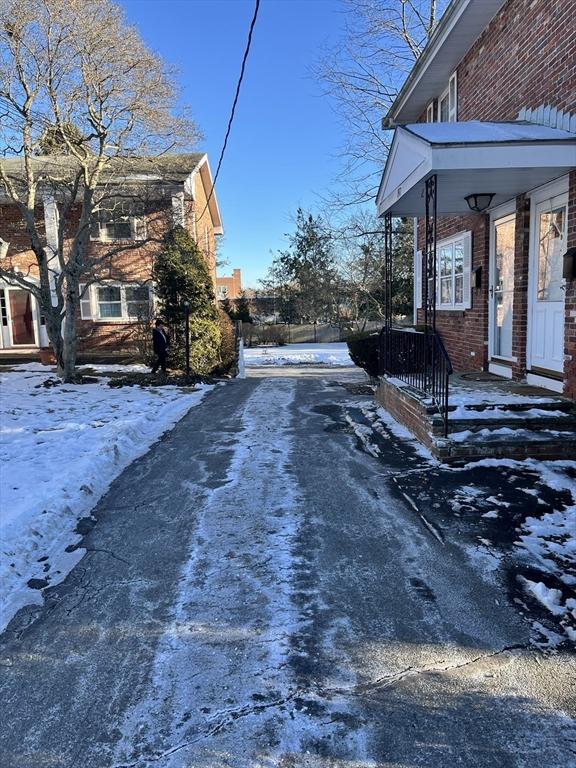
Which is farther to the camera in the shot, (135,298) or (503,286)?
(135,298)

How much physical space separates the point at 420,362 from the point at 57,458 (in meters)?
4.71

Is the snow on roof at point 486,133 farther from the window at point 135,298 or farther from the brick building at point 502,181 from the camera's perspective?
the window at point 135,298

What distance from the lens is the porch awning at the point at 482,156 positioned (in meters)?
5.79

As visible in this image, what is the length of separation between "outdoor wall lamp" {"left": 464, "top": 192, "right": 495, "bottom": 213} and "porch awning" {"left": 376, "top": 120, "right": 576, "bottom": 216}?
0.48 ft

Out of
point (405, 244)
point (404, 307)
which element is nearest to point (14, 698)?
point (405, 244)

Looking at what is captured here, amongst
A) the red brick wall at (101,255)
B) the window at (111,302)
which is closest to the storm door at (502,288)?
the red brick wall at (101,255)

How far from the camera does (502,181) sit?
681cm

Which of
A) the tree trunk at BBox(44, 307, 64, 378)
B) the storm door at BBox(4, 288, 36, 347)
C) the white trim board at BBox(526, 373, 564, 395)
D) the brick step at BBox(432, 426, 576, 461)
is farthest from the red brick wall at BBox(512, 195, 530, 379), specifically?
the storm door at BBox(4, 288, 36, 347)

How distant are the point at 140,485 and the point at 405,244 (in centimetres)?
2471

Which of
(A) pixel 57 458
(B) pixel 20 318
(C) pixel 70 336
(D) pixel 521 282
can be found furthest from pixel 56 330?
(D) pixel 521 282

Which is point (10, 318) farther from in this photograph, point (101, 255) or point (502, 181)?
point (502, 181)

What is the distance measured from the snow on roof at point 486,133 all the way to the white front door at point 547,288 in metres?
0.83

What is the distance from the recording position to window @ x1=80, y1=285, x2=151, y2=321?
18.8 metres

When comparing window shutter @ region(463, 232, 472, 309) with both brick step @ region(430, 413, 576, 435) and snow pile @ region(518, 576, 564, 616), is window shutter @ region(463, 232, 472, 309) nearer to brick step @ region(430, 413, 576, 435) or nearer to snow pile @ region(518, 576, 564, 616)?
brick step @ region(430, 413, 576, 435)
